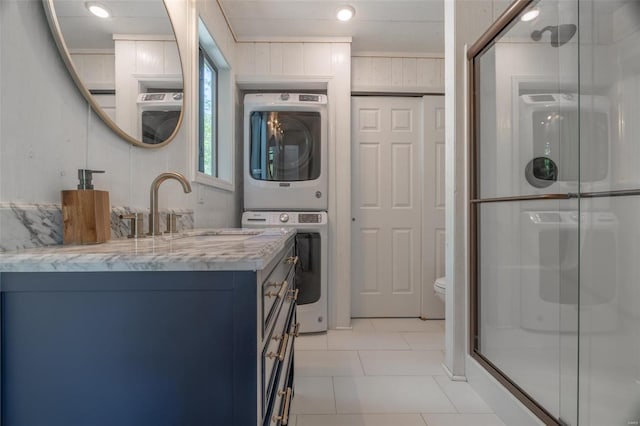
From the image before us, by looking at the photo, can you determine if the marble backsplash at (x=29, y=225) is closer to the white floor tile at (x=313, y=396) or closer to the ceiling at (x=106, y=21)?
the ceiling at (x=106, y=21)

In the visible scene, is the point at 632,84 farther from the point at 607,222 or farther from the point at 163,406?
the point at 163,406

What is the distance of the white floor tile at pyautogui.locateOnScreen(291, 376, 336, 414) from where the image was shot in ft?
5.33

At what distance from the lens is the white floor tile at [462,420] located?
1523 millimetres

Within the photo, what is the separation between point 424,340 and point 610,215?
1.59m

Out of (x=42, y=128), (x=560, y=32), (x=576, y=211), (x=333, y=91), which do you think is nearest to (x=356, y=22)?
(x=333, y=91)

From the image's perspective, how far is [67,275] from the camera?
0.66 meters

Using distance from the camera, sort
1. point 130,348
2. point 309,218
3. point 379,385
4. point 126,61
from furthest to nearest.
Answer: point 309,218, point 379,385, point 126,61, point 130,348

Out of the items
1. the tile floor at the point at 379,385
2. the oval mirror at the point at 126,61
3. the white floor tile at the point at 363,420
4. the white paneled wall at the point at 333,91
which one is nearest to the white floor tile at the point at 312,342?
the tile floor at the point at 379,385

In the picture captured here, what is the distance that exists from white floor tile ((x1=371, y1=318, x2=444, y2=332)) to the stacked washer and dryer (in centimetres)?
56

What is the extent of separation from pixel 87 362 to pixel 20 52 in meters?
0.75

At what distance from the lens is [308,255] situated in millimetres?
2656

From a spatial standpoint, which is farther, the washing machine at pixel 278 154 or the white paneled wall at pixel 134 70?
the washing machine at pixel 278 154

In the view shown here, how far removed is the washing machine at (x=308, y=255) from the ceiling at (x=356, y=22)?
1479 millimetres

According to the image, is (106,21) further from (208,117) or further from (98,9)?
(208,117)
